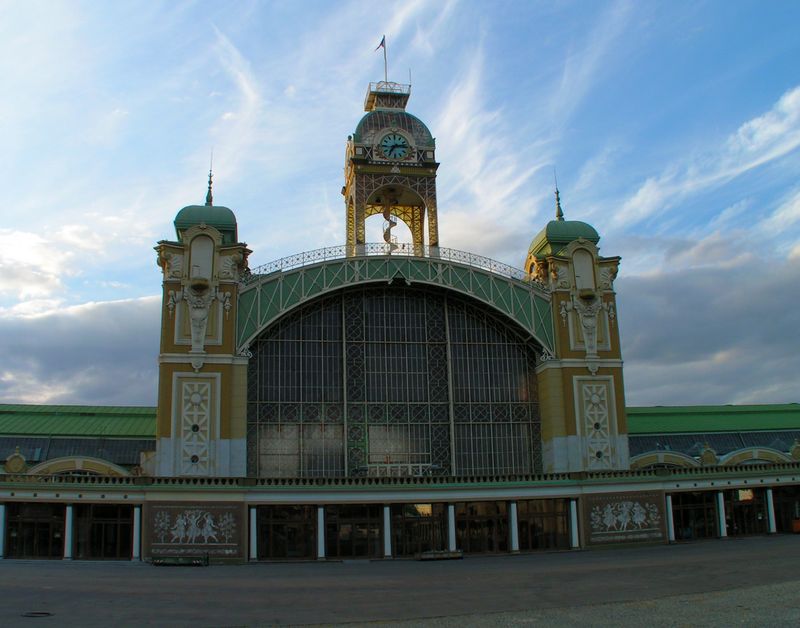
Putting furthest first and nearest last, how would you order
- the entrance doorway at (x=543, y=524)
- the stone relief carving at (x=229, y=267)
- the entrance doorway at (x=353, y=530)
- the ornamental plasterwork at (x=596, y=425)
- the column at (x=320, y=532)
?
the ornamental plasterwork at (x=596, y=425) → the stone relief carving at (x=229, y=267) → the entrance doorway at (x=543, y=524) → the entrance doorway at (x=353, y=530) → the column at (x=320, y=532)

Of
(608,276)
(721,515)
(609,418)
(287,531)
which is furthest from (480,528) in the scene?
(608,276)

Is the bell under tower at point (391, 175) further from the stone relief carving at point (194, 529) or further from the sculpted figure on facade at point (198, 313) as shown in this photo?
the stone relief carving at point (194, 529)

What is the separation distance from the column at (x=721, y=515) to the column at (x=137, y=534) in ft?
125

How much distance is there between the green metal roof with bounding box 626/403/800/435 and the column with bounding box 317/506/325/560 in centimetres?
3164

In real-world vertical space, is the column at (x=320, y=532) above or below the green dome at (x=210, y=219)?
below

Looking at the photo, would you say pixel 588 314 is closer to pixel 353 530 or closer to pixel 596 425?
pixel 596 425

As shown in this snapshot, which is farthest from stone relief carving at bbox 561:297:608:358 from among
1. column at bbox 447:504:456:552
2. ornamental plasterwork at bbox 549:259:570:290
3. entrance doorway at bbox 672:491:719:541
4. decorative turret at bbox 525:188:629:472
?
column at bbox 447:504:456:552

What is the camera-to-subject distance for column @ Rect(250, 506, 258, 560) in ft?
164

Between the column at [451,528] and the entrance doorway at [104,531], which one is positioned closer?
the entrance doorway at [104,531]

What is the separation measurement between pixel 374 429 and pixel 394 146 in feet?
79.8

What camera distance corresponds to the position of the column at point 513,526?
53.2 m

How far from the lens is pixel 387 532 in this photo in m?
51.9

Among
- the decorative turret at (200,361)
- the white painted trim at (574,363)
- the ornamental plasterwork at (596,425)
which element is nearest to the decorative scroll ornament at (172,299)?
the decorative turret at (200,361)

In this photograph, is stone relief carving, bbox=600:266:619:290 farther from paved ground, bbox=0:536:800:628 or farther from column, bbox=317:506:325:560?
column, bbox=317:506:325:560
